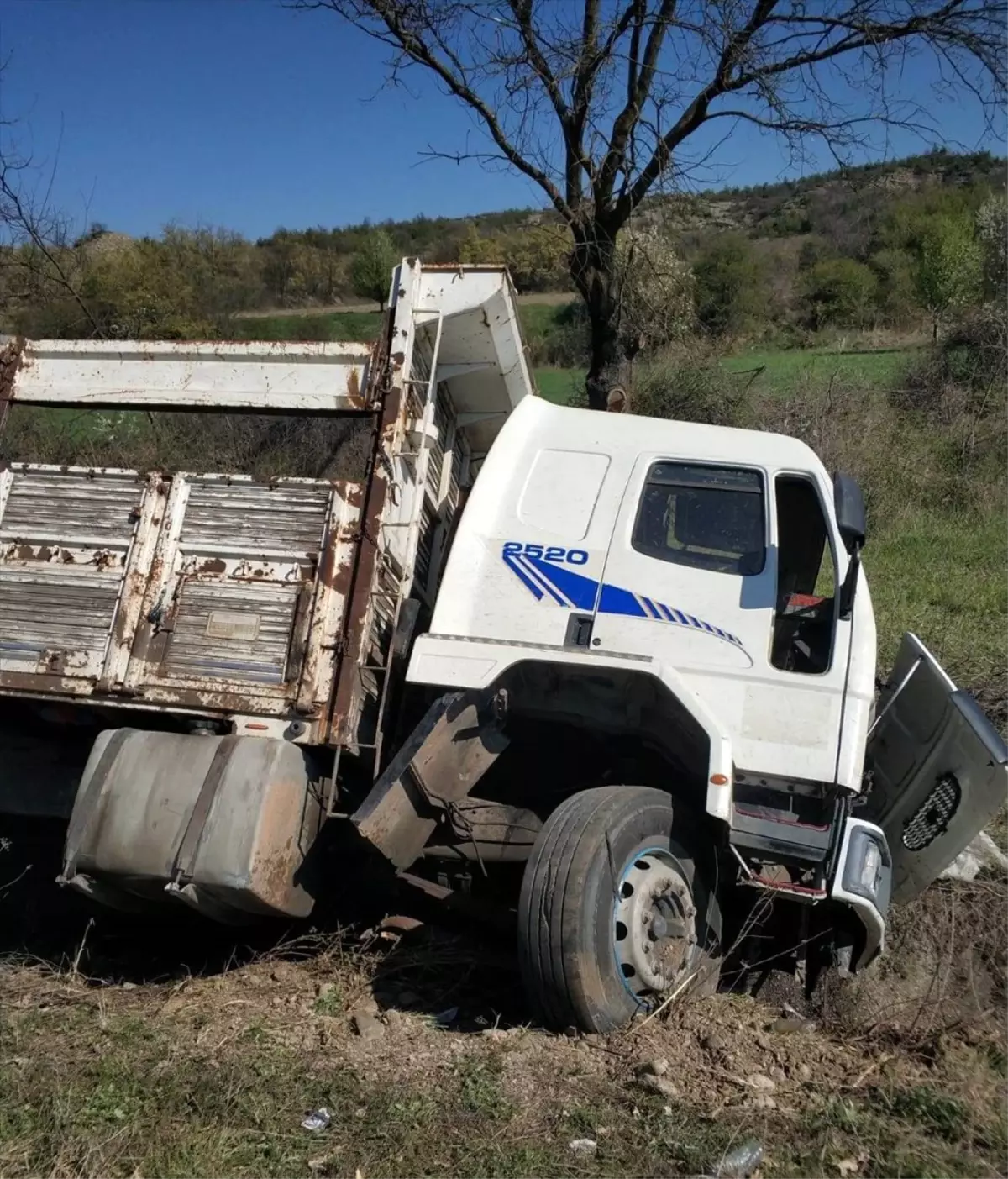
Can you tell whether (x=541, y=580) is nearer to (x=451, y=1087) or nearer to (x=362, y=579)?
(x=362, y=579)

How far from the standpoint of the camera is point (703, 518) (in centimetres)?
483

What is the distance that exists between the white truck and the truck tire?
0.01 metres

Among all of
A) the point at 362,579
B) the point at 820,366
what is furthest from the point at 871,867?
the point at 820,366

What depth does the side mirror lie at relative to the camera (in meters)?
4.28

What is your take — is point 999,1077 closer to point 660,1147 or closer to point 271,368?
point 660,1147

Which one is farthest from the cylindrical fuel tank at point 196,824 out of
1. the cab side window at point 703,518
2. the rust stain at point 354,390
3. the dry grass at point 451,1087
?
the cab side window at point 703,518

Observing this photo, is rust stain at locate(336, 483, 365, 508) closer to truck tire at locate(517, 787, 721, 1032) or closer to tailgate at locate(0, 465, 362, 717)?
tailgate at locate(0, 465, 362, 717)

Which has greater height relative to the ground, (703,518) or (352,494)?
(703,518)

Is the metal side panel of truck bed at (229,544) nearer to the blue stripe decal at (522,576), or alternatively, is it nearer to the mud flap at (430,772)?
the mud flap at (430,772)

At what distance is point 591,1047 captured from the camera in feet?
12.6

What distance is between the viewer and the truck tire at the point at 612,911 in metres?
3.90

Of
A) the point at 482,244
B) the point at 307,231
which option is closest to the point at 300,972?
the point at 482,244

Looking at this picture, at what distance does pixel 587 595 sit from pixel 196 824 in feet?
6.27

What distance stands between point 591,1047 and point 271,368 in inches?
132
